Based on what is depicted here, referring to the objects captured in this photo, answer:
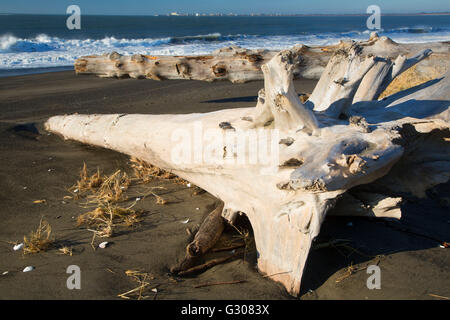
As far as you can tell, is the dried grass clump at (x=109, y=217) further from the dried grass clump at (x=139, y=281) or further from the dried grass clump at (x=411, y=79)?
the dried grass clump at (x=411, y=79)

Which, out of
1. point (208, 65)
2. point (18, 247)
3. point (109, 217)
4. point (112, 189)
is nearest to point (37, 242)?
point (18, 247)

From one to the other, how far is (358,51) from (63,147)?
413 cm

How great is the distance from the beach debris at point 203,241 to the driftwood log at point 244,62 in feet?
11.7

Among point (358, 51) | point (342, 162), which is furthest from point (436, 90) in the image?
point (342, 162)

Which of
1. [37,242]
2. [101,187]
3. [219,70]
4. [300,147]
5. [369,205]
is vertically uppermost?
[219,70]

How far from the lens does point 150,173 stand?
13.4 ft

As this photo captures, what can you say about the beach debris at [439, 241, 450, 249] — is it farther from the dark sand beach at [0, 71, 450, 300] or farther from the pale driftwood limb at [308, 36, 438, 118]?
the pale driftwood limb at [308, 36, 438, 118]

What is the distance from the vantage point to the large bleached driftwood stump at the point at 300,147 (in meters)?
2.32

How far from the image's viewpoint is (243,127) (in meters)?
2.97

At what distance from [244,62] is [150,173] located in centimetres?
283

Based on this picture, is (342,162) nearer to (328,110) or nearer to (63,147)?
(328,110)

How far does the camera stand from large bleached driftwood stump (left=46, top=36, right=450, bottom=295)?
232 centimetres

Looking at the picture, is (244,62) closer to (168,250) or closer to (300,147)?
(300,147)

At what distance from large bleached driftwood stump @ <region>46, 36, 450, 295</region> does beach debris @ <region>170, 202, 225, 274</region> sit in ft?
0.39
